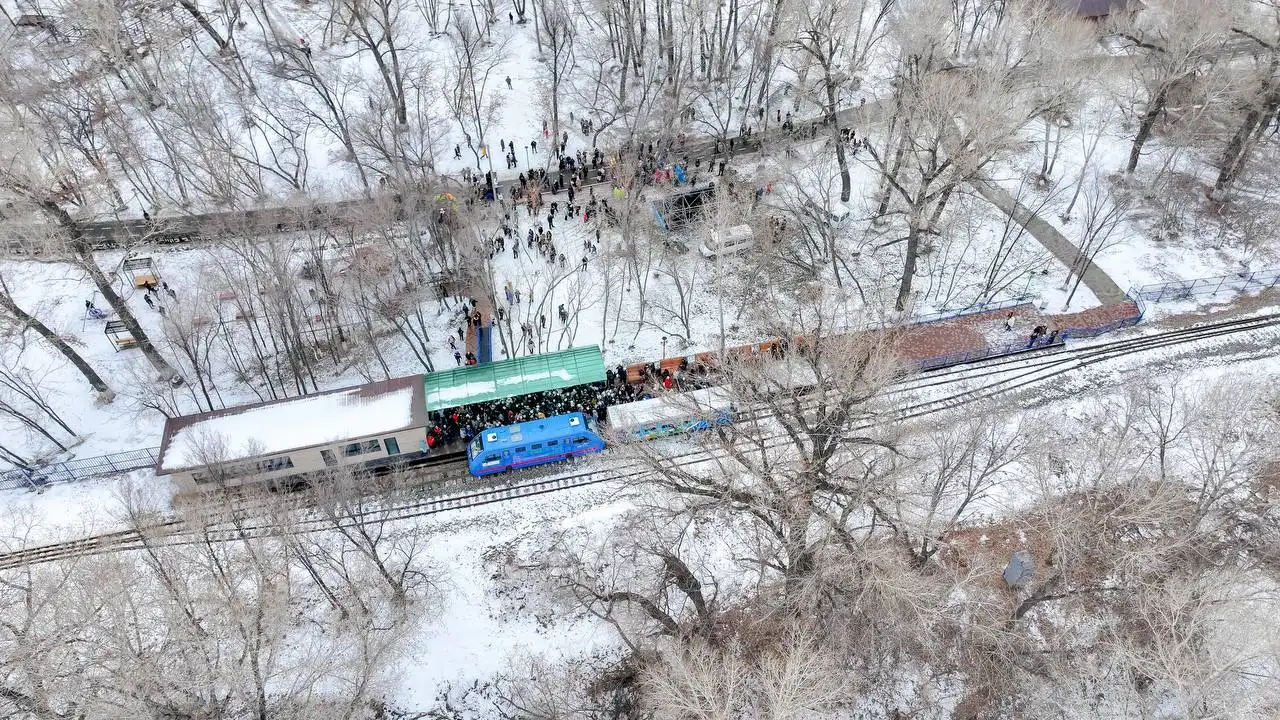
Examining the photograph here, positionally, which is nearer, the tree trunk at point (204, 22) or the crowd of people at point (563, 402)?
the crowd of people at point (563, 402)

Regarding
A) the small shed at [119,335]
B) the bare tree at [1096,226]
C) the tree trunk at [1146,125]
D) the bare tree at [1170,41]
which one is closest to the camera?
the small shed at [119,335]

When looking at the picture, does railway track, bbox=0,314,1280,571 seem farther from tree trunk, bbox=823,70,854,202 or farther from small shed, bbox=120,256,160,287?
small shed, bbox=120,256,160,287

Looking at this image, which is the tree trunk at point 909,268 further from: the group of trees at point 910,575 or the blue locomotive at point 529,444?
the blue locomotive at point 529,444

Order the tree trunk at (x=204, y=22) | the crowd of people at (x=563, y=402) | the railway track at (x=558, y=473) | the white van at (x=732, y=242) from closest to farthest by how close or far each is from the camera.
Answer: the railway track at (x=558, y=473)
the crowd of people at (x=563, y=402)
the white van at (x=732, y=242)
the tree trunk at (x=204, y=22)

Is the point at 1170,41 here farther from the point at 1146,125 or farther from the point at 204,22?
the point at 204,22

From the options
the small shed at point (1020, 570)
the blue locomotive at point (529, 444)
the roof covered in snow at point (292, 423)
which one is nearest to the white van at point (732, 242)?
the blue locomotive at point (529, 444)

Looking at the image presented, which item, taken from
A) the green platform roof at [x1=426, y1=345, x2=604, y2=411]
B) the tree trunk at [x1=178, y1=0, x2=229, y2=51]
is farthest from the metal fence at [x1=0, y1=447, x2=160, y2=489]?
the tree trunk at [x1=178, y1=0, x2=229, y2=51]
